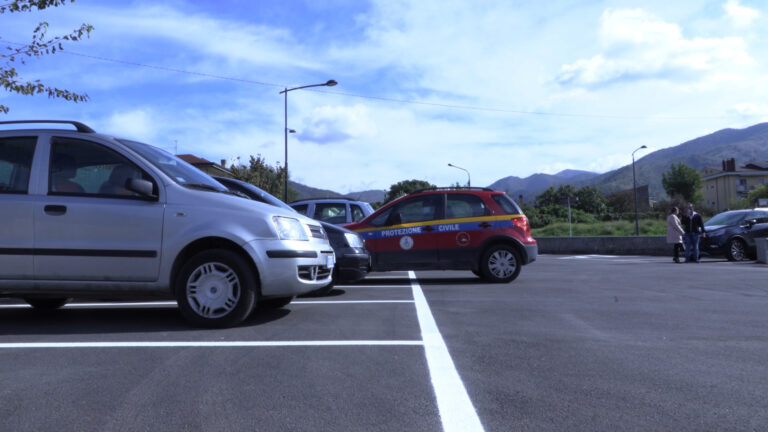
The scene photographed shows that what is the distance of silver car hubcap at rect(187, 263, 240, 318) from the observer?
541cm

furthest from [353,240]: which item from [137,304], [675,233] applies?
[675,233]

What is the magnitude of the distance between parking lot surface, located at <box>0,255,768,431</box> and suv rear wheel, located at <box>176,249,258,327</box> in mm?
156

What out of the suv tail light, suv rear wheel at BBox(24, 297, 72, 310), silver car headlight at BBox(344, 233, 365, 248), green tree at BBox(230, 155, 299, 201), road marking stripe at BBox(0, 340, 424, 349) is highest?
green tree at BBox(230, 155, 299, 201)

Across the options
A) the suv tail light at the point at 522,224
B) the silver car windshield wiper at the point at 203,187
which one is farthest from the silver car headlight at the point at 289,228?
the suv tail light at the point at 522,224

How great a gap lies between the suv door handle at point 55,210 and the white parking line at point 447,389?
3484 mm

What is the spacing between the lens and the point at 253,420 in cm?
293

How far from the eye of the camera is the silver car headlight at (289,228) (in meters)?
5.59

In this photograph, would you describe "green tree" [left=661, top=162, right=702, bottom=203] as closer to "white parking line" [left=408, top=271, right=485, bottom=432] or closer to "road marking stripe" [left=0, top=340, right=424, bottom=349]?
"white parking line" [left=408, top=271, right=485, bottom=432]

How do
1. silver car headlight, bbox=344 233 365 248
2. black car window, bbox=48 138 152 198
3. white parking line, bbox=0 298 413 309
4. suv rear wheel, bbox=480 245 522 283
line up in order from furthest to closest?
suv rear wheel, bbox=480 245 522 283, silver car headlight, bbox=344 233 365 248, white parking line, bbox=0 298 413 309, black car window, bbox=48 138 152 198

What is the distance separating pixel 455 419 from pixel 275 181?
54.3m

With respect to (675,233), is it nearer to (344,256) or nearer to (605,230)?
(344,256)

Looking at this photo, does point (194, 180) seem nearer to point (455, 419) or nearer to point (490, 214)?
point (455, 419)

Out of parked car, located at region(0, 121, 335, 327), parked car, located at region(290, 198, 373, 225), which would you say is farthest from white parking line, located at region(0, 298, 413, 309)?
parked car, located at region(290, 198, 373, 225)

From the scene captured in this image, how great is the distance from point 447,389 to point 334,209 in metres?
9.44
